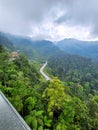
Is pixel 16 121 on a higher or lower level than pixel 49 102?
higher

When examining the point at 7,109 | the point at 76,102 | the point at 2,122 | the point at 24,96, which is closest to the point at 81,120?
the point at 76,102

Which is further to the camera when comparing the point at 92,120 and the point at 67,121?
the point at 92,120

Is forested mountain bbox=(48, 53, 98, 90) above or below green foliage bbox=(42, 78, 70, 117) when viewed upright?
below

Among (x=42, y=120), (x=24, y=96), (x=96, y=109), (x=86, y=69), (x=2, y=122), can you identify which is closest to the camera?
(x=2, y=122)

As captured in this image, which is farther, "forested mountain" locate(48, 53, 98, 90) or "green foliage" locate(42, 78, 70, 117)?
"forested mountain" locate(48, 53, 98, 90)

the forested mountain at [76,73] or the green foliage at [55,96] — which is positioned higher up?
the green foliage at [55,96]

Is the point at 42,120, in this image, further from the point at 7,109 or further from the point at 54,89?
the point at 7,109

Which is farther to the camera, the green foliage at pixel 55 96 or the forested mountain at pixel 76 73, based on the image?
the forested mountain at pixel 76 73

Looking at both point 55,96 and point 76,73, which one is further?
point 76,73

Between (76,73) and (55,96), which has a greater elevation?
(55,96)

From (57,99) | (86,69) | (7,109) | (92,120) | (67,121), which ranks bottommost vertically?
(86,69)

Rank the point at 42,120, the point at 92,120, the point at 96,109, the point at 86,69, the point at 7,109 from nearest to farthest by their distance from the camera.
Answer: the point at 7,109, the point at 42,120, the point at 92,120, the point at 96,109, the point at 86,69
